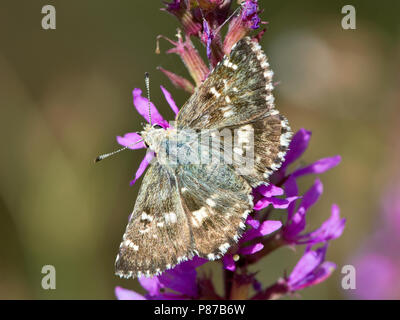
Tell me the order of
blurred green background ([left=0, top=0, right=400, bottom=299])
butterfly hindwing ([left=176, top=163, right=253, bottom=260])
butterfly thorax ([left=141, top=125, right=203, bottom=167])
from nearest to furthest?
butterfly hindwing ([left=176, top=163, right=253, bottom=260])
butterfly thorax ([left=141, top=125, right=203, bottom=167])
blurred green background ([left=0, top=0, right=400, bottom=299])

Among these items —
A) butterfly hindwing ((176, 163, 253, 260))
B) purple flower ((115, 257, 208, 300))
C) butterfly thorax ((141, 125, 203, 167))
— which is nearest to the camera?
butterfly hindwing ((176, 163, 253, 260))

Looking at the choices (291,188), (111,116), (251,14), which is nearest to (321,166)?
(291,188)

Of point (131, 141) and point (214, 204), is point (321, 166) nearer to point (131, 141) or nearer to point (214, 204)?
point (214, 204)

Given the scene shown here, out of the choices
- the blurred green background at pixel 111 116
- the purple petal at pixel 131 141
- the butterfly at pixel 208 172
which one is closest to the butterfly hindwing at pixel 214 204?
the butterfly at pixel 208 172

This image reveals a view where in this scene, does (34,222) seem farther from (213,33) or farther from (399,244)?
(399,244)

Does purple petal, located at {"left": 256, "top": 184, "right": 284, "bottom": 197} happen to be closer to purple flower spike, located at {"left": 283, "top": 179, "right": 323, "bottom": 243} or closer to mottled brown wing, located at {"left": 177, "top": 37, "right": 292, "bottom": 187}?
mottled brown wing, located at {"left": 177, "top": 37, "right": 292, "bottom": 187}

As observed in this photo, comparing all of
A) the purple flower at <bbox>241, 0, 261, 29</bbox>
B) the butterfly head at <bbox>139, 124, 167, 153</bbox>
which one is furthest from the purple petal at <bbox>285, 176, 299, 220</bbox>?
the purple flower at <bbox>241, 0, 261, 29</bbox>

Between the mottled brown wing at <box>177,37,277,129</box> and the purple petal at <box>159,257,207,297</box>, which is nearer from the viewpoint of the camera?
the mottled brown wing at <box>177,37,277,129</box>

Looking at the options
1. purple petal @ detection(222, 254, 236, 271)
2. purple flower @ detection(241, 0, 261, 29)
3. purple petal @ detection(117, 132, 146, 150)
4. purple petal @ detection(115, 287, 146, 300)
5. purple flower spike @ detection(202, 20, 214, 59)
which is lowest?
purple petal @ detection(115, 287, 146, 300)
